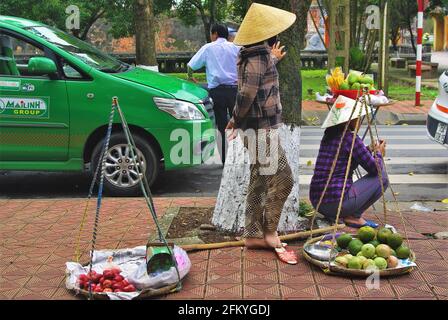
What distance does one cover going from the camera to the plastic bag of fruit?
369 centimetres

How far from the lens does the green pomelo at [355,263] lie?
3.94 metres

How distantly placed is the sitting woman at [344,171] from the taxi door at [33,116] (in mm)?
2926

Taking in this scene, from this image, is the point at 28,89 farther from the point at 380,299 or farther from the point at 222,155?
the point at 380,299

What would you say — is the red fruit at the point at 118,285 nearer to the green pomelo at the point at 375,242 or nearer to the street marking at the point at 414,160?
the green pomelo at the point at 375,242

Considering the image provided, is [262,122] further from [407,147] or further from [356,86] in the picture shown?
[407,147]

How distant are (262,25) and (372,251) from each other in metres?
1.68

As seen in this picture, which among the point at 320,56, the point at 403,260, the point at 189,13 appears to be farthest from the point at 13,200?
the point at 320,56

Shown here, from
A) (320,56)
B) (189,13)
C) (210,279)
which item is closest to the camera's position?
(210,279)

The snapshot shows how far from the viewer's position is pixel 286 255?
14.2ft

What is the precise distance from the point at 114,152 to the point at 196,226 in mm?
1757

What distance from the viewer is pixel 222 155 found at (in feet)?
26.1

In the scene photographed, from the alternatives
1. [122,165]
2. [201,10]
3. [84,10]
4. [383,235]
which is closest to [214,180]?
[122,165]

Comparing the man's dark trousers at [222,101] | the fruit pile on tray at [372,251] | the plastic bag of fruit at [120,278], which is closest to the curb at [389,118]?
the man's dark trousers at [222,101]
